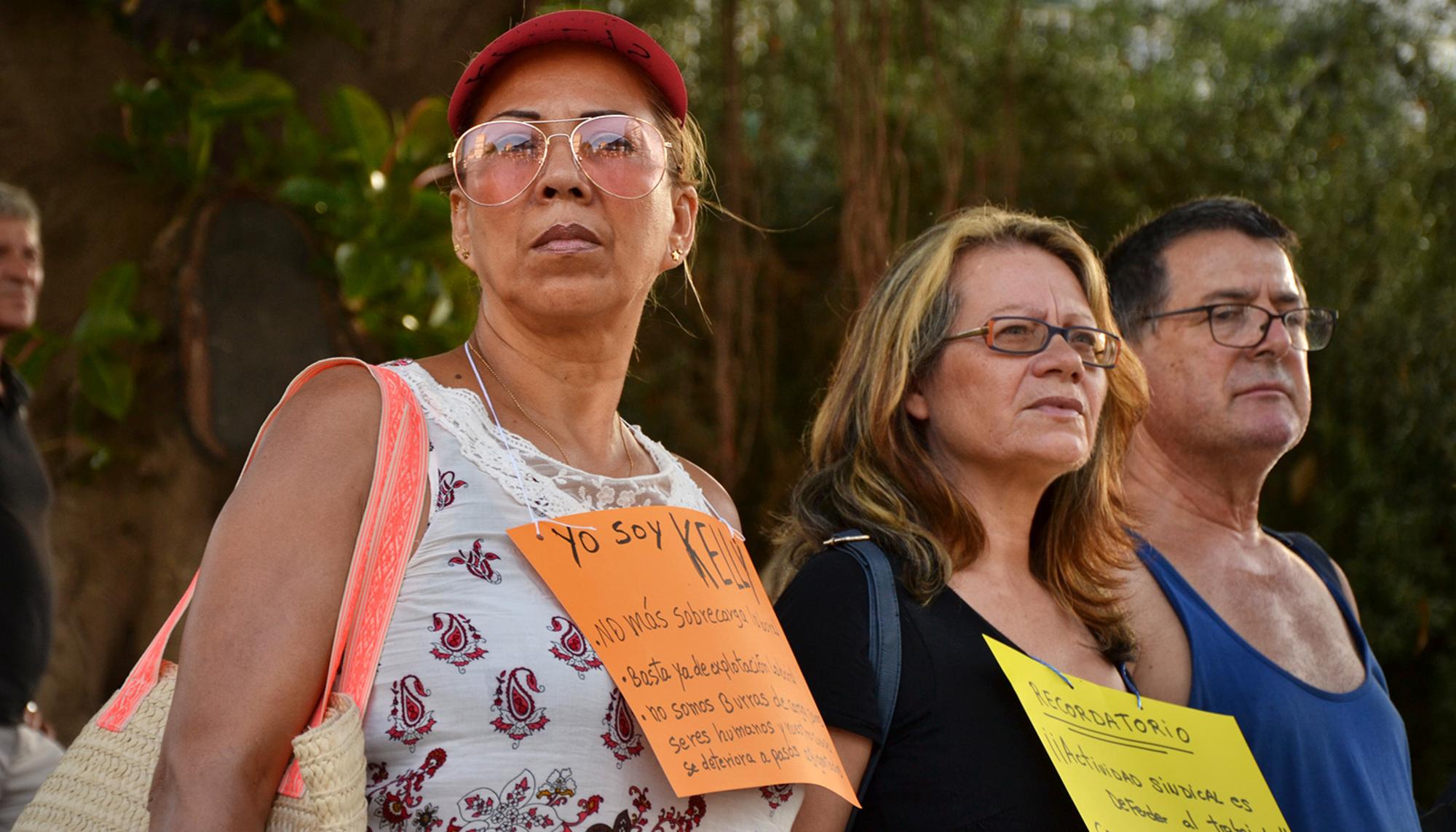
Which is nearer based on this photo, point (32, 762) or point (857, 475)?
point (857, 475)

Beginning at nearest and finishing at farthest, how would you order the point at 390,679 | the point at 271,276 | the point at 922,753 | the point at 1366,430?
the point at 390,679 → the point at 922,753 → the point at 271,276 → the point at 1366,430

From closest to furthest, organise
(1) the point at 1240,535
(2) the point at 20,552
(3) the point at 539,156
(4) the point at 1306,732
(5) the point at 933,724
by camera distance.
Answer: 1. (3) the point at 539,156
2. (5) the point at 933,724
3. (4) the point at 1306,732
4. (1) the point at 1240,535
5. (2) the point at 20,552

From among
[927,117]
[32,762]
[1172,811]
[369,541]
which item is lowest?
[32,762]

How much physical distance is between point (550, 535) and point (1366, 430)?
3.93 meters

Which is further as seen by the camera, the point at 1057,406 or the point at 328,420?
the point at 1057,406

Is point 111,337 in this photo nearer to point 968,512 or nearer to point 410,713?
point 968,512

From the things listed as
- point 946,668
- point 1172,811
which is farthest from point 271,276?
point 1172,811

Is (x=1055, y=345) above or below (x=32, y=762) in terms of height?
above

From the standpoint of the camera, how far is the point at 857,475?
83.7 inches

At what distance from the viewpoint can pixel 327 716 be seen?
1292mm

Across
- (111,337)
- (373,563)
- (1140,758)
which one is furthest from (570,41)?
(111,337)

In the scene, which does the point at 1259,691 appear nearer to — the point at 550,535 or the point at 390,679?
the point at 550,535

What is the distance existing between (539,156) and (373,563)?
53cm

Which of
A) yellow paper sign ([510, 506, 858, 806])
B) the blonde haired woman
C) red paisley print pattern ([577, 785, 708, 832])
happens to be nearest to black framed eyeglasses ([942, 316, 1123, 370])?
the blonde haired woman
